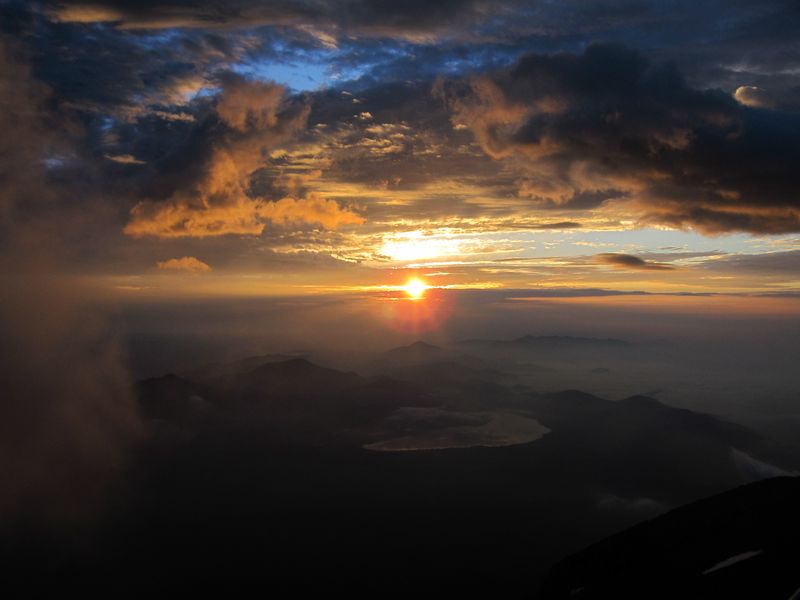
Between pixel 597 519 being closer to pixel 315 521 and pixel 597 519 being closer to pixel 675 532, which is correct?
pixel 315 521

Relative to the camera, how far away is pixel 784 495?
60000 millimetres

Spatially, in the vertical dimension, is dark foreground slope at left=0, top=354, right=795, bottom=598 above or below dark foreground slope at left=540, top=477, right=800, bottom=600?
below

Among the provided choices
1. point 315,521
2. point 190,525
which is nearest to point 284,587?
point 315,521

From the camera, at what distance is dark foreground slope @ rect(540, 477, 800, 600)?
40281 mm

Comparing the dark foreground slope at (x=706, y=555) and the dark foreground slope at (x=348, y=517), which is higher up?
the dark foreground slope at (x=706, y=555)

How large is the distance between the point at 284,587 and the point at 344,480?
65.5 meters

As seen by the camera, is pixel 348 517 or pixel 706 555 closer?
pixel 706 555

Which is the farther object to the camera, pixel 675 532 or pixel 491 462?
pixel 491 462

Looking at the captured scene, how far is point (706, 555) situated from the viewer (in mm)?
48625

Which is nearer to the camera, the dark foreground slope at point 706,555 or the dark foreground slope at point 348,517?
the dark foreground slope at point 706,555

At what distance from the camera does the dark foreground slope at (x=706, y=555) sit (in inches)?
1586

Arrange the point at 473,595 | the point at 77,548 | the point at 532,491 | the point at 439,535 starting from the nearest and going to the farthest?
the point at 473,595, the point at 77,548, the point at 439,535, the point at 532,491

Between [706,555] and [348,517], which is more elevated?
[706,555]

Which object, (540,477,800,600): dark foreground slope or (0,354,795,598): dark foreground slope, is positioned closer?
(540,477,800,600): dark foreground slope
